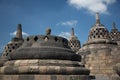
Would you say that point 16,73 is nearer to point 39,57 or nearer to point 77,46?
point 39,57

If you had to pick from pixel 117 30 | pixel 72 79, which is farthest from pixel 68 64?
pixel 117 30

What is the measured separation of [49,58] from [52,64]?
0.42 meters

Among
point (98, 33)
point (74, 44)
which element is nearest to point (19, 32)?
point (98, 33)

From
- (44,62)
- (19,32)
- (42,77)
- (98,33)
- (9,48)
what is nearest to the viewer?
(42,77)

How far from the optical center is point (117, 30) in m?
26.3

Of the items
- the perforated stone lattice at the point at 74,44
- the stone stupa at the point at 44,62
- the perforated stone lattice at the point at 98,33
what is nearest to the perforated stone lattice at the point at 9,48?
the perforated stone lattice at the point at 98,33

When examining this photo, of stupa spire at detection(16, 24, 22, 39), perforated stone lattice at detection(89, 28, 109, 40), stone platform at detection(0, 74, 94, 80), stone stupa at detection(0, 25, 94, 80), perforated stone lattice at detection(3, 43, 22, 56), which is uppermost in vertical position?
stupa spire at detection(16, 24, 22, 39)

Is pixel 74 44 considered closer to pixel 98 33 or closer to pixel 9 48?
pixel 9 48

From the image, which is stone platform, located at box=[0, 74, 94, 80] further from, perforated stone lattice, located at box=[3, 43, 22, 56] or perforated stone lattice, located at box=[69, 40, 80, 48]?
perforated stone lattice, located at box=[69, 40, 80, 48]

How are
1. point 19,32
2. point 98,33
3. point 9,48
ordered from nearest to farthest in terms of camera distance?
point 98,33 < point 9,48 < point 19,32

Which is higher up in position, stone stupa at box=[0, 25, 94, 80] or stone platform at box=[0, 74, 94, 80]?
stone stupa at box=[0, 25, 94, 80]

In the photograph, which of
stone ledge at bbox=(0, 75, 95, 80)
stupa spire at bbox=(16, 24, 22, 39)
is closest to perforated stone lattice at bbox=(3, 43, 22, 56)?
stupa spire at bbox=(16, 24, 22, 39)

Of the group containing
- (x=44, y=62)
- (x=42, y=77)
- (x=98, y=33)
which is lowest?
(x=42, y=77)

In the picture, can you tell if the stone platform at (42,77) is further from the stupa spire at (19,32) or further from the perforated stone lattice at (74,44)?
the perforated stone lattice at (74,44)
